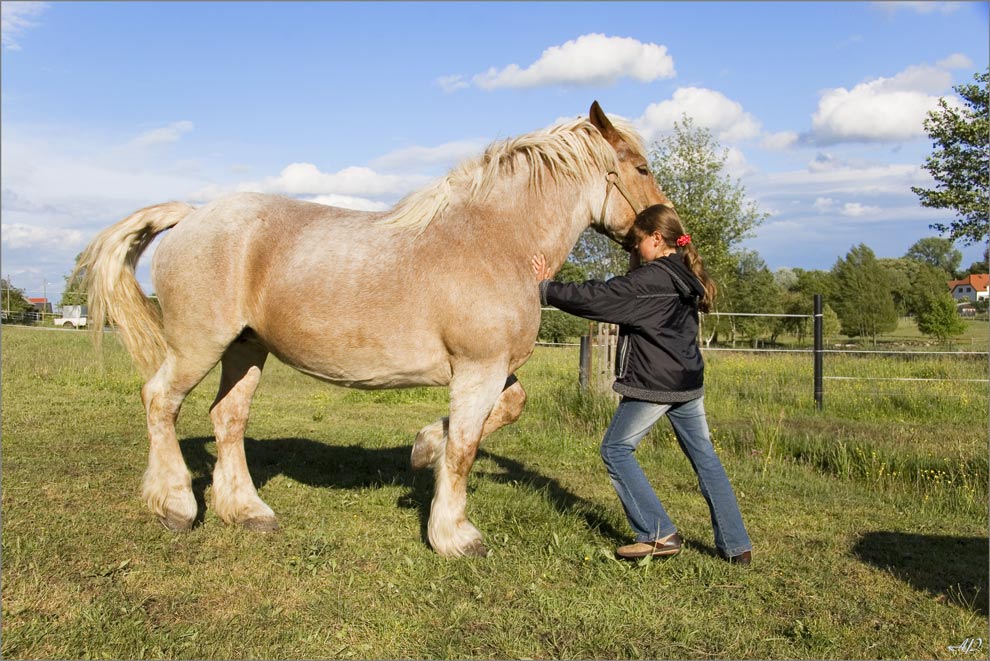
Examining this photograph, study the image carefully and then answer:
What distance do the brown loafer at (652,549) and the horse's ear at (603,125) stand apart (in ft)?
8.16

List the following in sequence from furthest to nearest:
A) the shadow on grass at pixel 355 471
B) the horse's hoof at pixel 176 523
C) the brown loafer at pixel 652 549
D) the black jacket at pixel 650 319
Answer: the shadow on grass at pixel 355 471, the horse's hoof at pixel 176 523, the brown loafer at pixel 652 549, the black jacket at pixel 650 319

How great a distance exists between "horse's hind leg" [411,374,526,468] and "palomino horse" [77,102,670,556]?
0.04 feet

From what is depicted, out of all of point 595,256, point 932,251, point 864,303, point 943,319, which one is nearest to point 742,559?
point 943,319

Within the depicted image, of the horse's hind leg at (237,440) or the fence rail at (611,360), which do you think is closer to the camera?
the horse's hind leg at (237,440)

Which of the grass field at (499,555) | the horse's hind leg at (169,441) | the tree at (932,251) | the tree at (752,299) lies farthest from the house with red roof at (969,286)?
the horse's hind leg at (169,441)

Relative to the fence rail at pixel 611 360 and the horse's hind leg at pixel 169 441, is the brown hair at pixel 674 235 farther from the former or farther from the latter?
the fence rail at pixel 611 360

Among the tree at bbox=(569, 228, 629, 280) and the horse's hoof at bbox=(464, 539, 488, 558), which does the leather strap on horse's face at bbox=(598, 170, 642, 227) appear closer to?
the horse's hoof at bbox=(464, 539, 488, 558)

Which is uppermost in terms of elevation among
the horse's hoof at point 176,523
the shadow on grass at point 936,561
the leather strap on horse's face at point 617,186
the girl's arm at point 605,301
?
the leather strap on horse's face at point 617,186

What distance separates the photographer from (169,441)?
15.3 ft

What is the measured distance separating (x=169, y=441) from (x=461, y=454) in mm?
1990

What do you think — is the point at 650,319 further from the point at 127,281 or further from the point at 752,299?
the point at 752,299

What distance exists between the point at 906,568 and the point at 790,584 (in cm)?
86

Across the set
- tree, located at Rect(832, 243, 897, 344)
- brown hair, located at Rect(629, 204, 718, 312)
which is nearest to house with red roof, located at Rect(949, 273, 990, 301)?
tree, located at Rect(832, 243, 897, 344)

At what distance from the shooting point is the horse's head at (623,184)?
4570 millimetres
